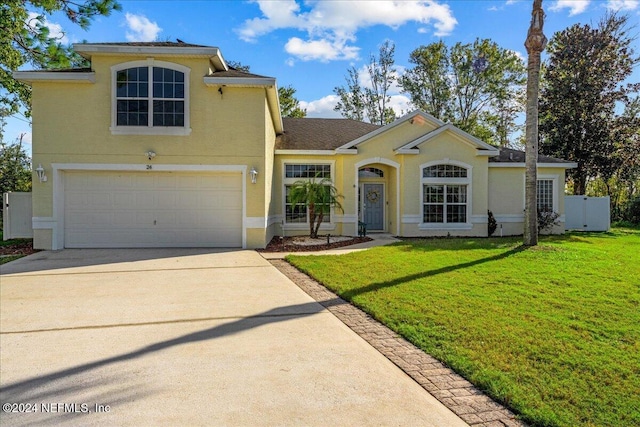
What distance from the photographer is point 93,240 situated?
12.5 m

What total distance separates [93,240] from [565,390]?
507 inches

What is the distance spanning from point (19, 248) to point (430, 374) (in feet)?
44.1

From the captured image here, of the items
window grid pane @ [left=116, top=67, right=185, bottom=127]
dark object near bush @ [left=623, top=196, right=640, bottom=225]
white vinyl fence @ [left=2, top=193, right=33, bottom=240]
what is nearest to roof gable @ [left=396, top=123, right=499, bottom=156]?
window grid pane @ [left=116, top=67, right=185, bottom=127]

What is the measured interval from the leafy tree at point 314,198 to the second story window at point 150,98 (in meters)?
4.19

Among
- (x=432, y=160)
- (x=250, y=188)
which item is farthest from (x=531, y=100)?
(x=250, y=188)

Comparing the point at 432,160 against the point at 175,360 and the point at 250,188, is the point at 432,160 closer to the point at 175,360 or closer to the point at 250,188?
the point at 250,188

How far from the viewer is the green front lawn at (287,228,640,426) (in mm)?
3273

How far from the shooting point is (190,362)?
3.99 metres

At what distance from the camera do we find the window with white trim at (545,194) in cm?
1738

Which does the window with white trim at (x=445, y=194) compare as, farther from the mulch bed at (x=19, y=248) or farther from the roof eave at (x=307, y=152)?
the mulch bed at (x=19, y=248)

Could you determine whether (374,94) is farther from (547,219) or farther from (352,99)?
(547,219)

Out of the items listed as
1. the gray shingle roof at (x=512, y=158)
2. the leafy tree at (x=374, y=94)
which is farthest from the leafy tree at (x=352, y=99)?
the gray shingle roof at (x=512, y=158)

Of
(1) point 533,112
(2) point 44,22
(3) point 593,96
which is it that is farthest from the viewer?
(3) point 593,96

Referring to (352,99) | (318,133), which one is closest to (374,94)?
(352,99)
